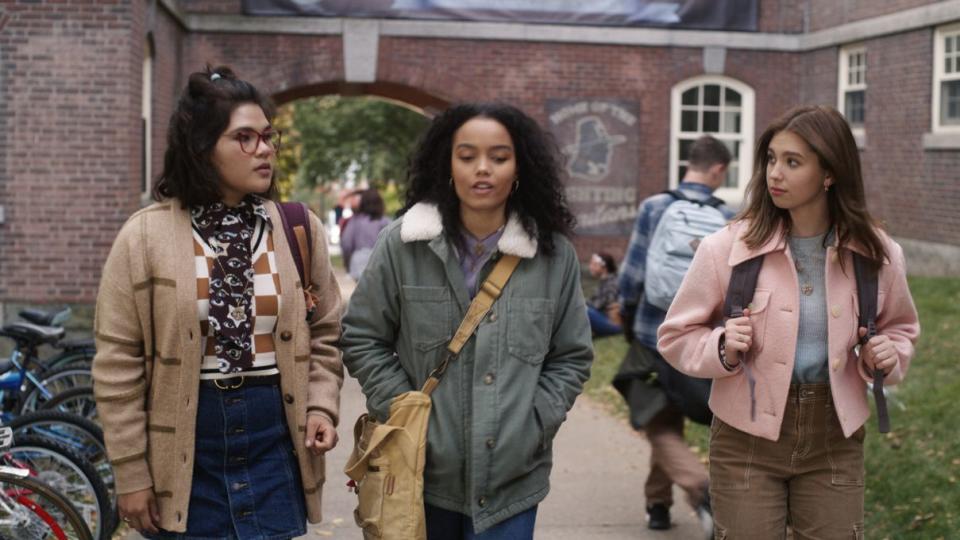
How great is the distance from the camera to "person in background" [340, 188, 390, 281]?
1212 cm

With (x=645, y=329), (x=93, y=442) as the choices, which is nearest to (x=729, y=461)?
(x=645, y=329)

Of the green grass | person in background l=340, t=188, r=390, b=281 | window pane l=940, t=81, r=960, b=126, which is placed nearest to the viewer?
the green grass

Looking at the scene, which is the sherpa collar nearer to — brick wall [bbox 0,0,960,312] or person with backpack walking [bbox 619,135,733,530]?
person with backpack walking [bbox 619,135,733,530]

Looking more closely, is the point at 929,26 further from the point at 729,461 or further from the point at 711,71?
the point at 729,461

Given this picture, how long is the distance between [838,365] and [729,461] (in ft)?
1.44

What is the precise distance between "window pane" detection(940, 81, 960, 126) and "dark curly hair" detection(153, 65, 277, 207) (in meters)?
14.7

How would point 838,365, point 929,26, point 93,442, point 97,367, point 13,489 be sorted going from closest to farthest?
point 97,367
point 838,365
point 13,489
point 93,442
point 929,26

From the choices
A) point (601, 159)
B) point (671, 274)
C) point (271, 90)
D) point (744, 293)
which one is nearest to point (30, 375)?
point (671, 274)

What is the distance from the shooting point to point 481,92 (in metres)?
18.6

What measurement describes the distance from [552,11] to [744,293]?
50.7 ft

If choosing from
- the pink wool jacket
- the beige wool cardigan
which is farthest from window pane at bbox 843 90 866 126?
the beige wool cardigan

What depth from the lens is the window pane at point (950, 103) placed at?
1667 centimetres

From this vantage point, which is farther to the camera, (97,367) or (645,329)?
(645,329)

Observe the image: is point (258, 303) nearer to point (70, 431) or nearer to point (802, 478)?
point (802, 478)
